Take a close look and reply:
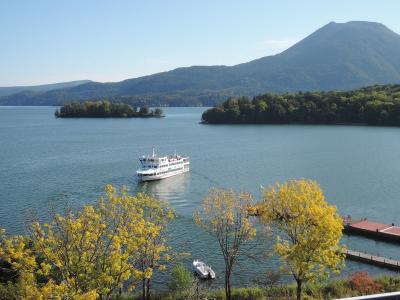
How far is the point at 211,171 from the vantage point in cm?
7725

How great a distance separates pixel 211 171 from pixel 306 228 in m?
52.4

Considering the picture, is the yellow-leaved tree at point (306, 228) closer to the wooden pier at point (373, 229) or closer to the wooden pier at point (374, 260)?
the wooden pier at point (374, 260)

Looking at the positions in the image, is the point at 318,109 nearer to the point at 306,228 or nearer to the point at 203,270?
the point at 203,270

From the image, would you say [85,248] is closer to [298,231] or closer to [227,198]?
[227,198]

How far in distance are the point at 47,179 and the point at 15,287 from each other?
162 ft

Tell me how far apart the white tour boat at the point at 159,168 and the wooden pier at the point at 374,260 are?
38856 millimetres

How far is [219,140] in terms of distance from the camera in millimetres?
121125

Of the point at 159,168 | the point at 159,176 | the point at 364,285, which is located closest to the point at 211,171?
the point at 159,168

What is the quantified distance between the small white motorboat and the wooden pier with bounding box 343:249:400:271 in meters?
9.62

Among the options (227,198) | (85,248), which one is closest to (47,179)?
(227,198)

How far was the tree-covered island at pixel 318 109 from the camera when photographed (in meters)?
147

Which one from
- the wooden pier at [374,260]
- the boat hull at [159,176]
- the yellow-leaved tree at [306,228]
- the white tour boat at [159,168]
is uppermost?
the yellow-leaved tree at [306,228]

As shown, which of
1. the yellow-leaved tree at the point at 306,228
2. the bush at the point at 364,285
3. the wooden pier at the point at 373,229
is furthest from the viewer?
the wooden pier at the point at 373,229

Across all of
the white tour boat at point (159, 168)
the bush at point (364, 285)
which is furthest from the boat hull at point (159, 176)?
the bush at point (364, 285)
